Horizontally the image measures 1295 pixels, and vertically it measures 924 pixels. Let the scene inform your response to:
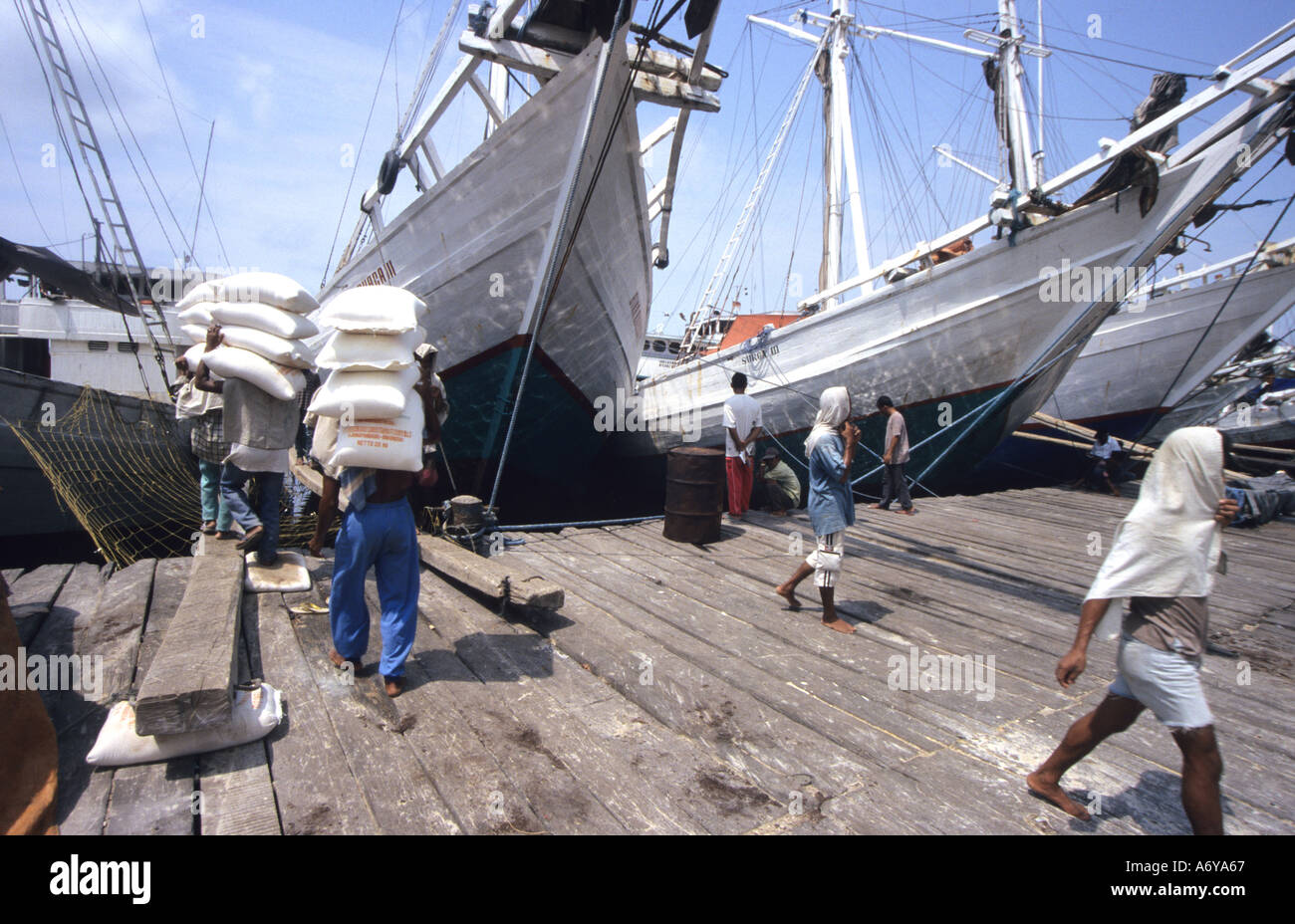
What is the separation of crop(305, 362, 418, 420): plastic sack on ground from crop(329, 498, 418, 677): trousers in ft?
1.49

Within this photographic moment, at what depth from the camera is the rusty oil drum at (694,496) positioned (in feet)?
22.2

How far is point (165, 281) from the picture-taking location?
1612 centimetres

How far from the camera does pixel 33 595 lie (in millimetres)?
4223

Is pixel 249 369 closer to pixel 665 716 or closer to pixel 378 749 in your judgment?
pixel 378 749

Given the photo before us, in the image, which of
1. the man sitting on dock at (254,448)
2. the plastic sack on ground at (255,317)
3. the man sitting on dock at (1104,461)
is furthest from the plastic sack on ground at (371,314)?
the man sitting on dock at (1104,461)

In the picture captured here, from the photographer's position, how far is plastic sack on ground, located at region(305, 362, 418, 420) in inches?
125

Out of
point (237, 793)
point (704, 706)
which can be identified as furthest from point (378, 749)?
point (704, 706)

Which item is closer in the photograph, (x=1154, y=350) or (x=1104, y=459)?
(x=1104, y=459)

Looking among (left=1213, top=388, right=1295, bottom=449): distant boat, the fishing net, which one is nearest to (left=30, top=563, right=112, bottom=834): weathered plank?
the fishing net

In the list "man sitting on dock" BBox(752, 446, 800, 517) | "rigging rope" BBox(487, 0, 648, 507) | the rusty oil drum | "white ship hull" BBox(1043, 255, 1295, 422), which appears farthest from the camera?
"white ship hull" BBox(1043, 255, 1295, 422)

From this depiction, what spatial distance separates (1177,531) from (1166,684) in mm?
514

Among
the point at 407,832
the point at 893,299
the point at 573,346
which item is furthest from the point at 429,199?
the point at 407,832

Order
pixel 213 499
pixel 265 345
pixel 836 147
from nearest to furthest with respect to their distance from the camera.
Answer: pixel 265 345 → pixel 213 499 → pixel 836 147

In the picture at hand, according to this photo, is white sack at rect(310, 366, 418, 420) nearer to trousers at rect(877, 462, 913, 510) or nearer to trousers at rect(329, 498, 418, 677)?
trousers at rect(329, 498, 418, 677)
